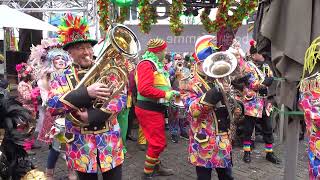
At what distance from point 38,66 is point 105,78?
3.22 metres

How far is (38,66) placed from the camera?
5.94 meters

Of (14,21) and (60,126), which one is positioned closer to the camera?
(60,126)

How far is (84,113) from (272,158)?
407cm

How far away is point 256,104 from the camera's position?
6.08 m

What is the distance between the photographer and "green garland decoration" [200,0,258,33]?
673cm

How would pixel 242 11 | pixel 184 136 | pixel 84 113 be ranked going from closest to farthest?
1. pixel 84 113
2. pixel 242 11
3. pixel 184 136

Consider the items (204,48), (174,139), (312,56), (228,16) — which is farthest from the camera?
(174,139)

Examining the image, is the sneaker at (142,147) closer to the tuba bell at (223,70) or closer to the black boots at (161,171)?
the black boots at (161,171)

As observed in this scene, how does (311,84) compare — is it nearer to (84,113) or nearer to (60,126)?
(84,113)

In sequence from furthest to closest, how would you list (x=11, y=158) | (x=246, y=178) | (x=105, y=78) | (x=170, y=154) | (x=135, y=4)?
(x=135, y=4) → (x=170, y=154) → (x=246, y=178) → (x=105, y=78) → (x=11, y=158)

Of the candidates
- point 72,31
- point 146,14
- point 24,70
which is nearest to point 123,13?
point 146,14

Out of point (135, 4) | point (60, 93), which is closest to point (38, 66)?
point (135, 4)

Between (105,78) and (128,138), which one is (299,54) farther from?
(128,138)

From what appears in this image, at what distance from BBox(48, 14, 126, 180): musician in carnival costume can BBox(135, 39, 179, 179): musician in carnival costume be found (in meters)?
1.78
